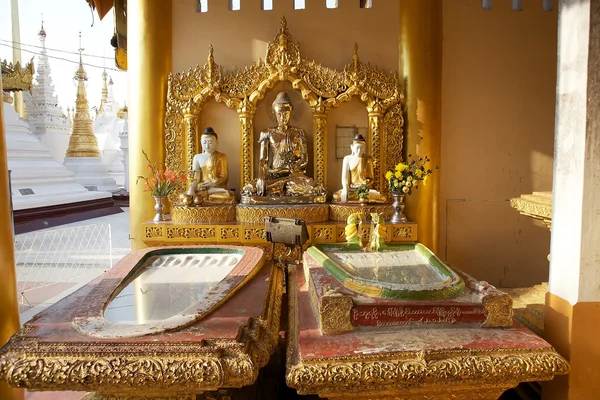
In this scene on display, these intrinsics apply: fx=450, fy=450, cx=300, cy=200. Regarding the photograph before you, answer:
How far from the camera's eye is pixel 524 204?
4047 mm

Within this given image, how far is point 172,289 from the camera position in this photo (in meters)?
2.87

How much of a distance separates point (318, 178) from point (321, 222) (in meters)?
0.90

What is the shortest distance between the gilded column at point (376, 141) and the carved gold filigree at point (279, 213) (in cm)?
105

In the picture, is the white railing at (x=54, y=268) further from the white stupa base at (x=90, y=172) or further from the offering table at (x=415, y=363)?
the white stupa base at (x=90, y=172)

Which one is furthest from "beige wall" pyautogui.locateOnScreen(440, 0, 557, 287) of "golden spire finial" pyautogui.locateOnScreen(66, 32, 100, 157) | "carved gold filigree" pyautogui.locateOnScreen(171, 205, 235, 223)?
"golden spire finial" pyautogui.locateOnScreen(66, 32, 100, 157)

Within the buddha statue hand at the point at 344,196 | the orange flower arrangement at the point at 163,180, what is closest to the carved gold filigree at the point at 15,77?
the orange flower arrangement at the point at 163,180

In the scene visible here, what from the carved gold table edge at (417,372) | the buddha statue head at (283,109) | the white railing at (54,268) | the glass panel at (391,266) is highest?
the buddha statue head at (283,109)

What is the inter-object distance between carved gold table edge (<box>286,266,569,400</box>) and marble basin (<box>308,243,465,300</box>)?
0.47 metres

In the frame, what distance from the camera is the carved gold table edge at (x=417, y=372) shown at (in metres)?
2.03

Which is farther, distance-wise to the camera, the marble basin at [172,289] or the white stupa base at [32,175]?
the white stupa base at [32,175]

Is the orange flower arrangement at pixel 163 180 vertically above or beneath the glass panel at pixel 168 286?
above

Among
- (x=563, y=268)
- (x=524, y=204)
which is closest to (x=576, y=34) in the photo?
(x=563, y=268)

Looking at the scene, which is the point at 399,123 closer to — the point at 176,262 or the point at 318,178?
the point at 318,178

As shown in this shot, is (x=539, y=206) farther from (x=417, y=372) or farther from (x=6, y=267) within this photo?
(x=6, y=267)
